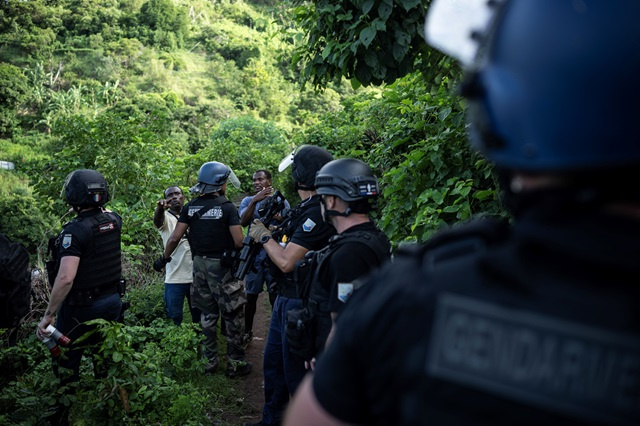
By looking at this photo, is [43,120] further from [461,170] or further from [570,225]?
[570,225]

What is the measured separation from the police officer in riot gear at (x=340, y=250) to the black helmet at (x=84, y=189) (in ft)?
6.29

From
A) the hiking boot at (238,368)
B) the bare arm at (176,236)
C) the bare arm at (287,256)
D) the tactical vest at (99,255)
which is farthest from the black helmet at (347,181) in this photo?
the hiking boot at (238,368)

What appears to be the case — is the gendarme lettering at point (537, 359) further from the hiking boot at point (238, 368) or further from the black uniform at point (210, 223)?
the hiking boot at point (238, 368)

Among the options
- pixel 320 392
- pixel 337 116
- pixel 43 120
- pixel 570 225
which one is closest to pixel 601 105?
pixel 570 225

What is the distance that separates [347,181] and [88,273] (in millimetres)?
2261

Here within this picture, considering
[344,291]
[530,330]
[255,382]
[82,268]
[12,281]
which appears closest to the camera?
[530,330]

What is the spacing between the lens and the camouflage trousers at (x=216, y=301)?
5.87 metres

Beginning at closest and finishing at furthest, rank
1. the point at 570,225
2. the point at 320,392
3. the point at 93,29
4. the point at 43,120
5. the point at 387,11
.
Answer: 1. the point at 570,225
2. the point at 320,392
3. the point at 387,11
4. the point at 43,120
5. the point at 93,29

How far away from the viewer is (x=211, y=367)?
5980 millimetres

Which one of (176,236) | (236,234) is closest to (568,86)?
(236,234)

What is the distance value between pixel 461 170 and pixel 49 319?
333 cm

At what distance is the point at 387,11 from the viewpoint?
12.2ft

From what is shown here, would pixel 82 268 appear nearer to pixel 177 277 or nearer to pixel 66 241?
pixel 66 241

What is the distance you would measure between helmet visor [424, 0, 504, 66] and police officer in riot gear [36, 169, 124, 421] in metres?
3.66
